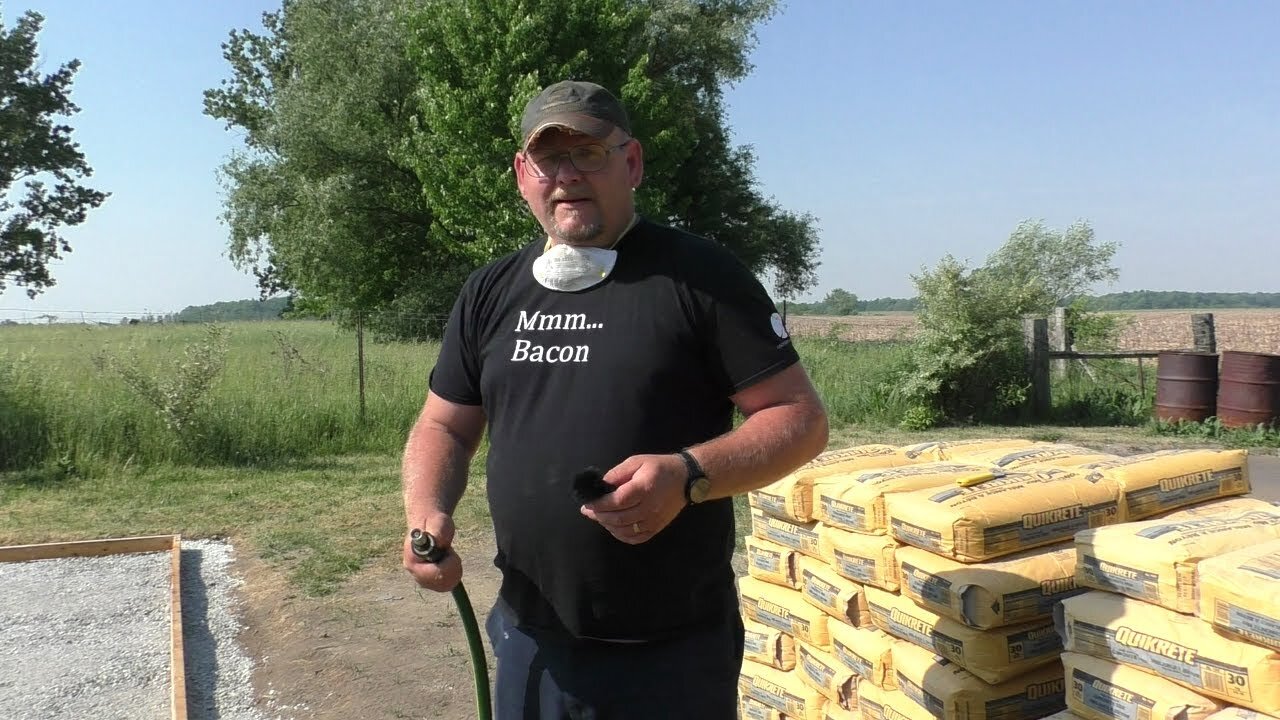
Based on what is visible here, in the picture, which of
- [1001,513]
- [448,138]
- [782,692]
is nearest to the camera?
[1001,513]

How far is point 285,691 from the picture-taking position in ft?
14.9

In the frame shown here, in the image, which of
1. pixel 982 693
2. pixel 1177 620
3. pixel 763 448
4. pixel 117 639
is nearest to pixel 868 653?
pixel 982 693

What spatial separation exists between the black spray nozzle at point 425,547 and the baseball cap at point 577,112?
0.89 metres

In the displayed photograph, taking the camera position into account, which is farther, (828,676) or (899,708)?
(828,676)

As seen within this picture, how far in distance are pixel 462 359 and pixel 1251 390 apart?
11368 mm

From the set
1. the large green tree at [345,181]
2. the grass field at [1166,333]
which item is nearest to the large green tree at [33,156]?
the large green tree at [345,181]

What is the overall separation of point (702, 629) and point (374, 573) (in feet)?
15.6

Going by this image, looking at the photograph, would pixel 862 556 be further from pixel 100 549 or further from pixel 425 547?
pixel 100 549

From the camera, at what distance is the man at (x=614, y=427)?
1.95 m

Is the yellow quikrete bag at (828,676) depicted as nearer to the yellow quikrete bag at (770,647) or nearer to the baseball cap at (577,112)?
the yellow quikrete bag at (770,647)

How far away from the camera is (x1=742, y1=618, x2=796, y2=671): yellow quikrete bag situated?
12.0 feet

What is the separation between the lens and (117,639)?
5.32m

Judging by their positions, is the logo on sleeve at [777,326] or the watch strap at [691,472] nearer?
the watch strap at [691,472]

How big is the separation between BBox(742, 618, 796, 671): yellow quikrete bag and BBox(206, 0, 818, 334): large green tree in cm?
1894
